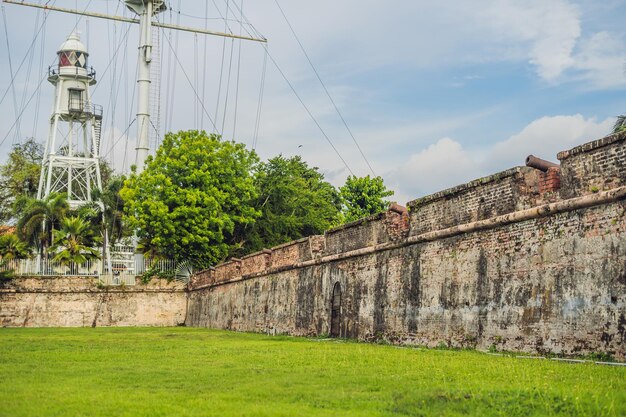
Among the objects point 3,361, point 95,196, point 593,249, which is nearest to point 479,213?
point 593,249

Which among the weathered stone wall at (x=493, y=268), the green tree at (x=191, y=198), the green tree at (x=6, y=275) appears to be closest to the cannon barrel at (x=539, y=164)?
the weathered stone wall at (x=493, y=268)

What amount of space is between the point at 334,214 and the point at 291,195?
14.5 feet

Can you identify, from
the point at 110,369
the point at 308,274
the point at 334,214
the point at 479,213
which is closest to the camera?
the point at 110,369

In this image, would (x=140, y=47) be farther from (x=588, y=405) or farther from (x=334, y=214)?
(x=588, y=405)

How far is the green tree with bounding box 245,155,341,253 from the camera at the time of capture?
3916cm

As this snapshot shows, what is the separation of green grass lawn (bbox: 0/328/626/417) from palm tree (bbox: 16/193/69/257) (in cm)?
2887

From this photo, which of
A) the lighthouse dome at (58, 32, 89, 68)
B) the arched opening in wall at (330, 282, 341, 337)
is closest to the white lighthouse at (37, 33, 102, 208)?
the lighthouse dome at (58, 32, 89, 68)

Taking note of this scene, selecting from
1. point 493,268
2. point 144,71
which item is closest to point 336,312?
point 493,268

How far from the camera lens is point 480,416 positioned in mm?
5301

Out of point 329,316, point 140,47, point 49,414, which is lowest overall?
point 49,414

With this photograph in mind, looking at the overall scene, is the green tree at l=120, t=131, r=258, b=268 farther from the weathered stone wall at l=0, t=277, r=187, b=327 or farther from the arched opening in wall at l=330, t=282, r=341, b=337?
the arched opening in wall at l=330, t=282, r=341, b=337

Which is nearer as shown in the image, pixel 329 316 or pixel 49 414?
pixel 49 414

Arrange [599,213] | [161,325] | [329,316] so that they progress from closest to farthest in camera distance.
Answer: [599,213]
[329,316]
[161,325]

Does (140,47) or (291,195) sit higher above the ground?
(140,47)
